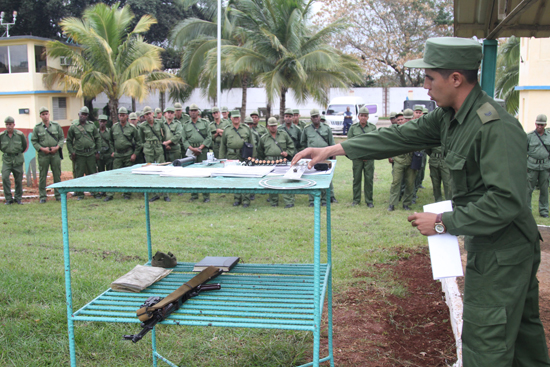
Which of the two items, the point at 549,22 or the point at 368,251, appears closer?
the point at 549,22

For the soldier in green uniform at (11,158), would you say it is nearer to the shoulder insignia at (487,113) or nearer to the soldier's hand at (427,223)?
the soldier's hand at (427,223)

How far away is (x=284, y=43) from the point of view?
1812cm

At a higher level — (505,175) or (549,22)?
(549,22)

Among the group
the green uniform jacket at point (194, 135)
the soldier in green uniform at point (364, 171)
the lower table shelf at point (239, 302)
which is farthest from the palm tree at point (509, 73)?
the lower table shelf at point (239, 302)

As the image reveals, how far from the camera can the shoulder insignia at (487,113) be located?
2113 mm

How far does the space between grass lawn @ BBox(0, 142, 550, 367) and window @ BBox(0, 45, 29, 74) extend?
1593 centimetres

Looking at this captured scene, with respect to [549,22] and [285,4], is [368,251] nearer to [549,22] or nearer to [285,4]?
[549,22]

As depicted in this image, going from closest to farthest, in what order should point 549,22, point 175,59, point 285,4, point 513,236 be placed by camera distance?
point 513,236 < point 549,22 < point 285,4 < point 175,59

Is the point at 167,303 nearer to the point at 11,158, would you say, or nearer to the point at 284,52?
the point at 11,158

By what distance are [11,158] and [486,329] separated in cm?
1042

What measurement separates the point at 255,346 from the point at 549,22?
4.16 metres

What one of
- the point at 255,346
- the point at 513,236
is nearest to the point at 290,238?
the point at 255,346

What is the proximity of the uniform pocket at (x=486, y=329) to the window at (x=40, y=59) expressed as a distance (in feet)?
81.9

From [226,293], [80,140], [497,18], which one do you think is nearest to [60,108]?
[80,140]
